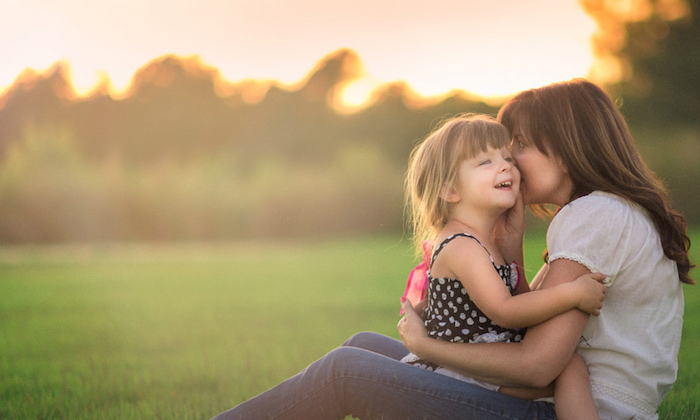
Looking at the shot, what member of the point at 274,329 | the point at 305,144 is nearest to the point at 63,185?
the point at 305,144

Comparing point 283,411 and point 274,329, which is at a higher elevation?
point 283,411

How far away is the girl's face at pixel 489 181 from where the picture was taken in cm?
243

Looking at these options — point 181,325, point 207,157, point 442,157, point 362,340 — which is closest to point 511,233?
point 442,157

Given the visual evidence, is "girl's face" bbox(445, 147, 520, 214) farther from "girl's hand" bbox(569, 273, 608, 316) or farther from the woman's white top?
"girl's hand" bbox(569, 273, 608, 316)

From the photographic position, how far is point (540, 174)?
7.92ft

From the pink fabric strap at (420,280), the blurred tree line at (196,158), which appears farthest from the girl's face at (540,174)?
the blurred tree line at (196,158)

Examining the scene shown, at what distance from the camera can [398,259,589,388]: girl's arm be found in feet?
6.65

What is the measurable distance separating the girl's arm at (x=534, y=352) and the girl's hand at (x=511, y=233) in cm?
47

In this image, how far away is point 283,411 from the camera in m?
2.29

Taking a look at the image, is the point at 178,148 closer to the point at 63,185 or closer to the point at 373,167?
the point at 63,185

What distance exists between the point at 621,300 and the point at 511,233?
1.81 ft

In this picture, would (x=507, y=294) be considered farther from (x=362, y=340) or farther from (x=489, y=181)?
(x=362, y=340)

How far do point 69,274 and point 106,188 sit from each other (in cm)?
678

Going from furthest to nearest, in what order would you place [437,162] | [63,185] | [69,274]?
[63,185], [69,274], [437,162]
